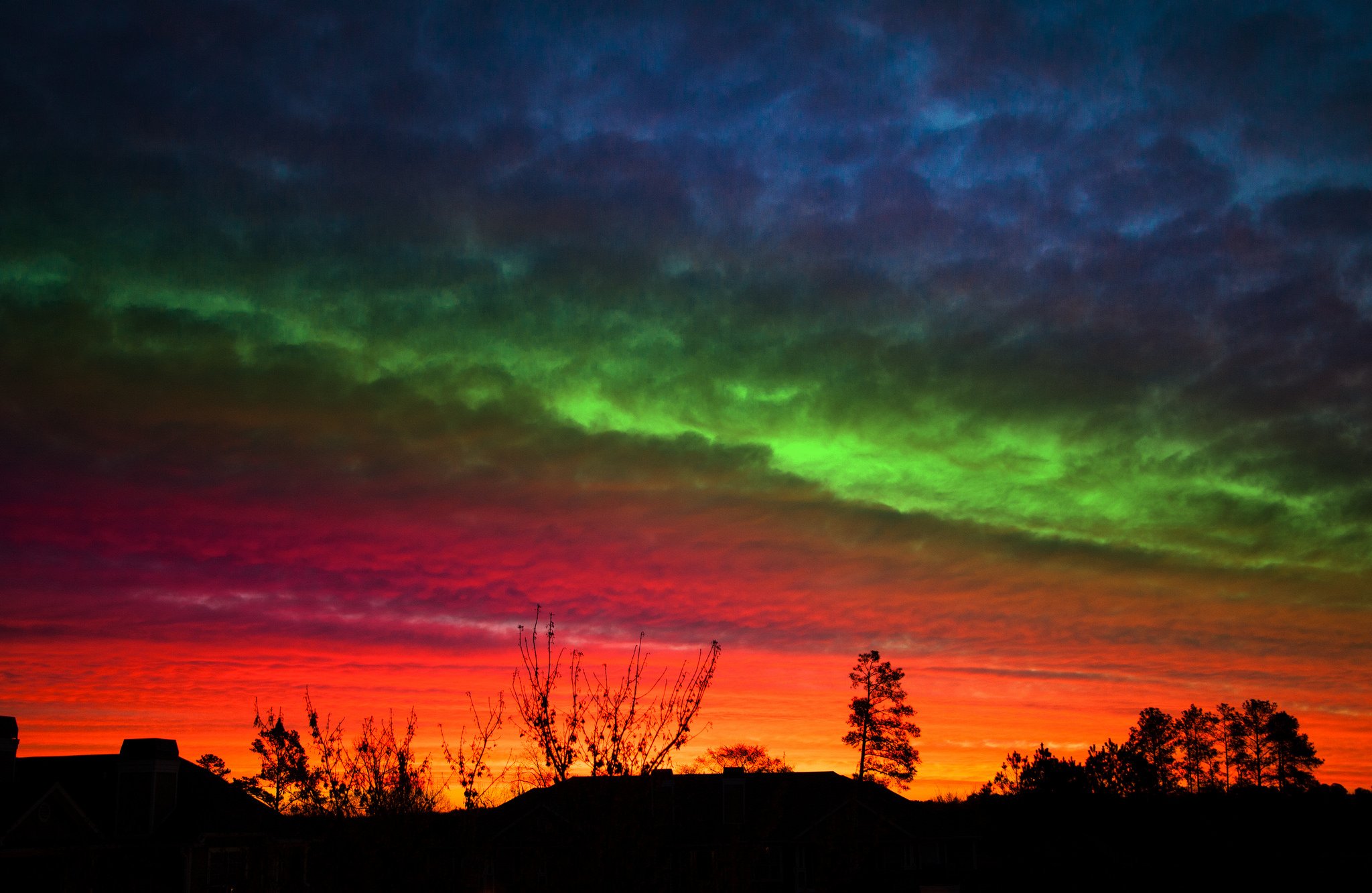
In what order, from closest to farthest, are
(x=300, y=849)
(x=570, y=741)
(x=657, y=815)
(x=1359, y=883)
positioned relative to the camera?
(x=570, y=741), (x=657, y=815), (x=300, y=849), (x=1359, y=883)

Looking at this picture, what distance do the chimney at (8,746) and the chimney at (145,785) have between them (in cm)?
479

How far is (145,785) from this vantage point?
130ft

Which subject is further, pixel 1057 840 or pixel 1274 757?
pixel 1274 757

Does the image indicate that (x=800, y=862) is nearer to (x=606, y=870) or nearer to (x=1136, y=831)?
(x=1136, y=831)

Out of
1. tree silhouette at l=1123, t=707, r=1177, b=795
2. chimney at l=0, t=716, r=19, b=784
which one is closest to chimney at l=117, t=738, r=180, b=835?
chimney at l=0, t=716, r=19, b=784

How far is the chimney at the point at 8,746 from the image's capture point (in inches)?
1612

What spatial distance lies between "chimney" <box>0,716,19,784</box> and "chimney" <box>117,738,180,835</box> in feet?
15.7

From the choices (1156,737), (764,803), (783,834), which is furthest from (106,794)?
(1156,737)

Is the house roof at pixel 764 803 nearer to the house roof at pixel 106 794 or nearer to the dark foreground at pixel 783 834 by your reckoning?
the dark foreground at pixel 783 834

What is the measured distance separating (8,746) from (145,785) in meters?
6.88

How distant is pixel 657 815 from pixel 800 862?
A: 3784cm

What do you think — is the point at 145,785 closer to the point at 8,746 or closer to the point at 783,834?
the point at 8,746

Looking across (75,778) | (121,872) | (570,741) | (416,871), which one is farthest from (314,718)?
(75,778)

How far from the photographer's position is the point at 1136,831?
118ft
